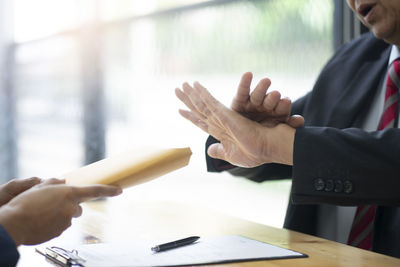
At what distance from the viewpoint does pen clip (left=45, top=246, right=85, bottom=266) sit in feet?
2.98

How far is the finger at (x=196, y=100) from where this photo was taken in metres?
1.22

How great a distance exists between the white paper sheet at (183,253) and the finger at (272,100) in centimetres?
29

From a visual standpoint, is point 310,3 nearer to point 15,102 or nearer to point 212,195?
point 212,195

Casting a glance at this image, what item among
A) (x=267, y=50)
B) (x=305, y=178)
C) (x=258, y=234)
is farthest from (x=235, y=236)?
(x=267, y=50)

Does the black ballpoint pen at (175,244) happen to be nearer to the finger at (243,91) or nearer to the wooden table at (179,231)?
the wooden table at (179,231)

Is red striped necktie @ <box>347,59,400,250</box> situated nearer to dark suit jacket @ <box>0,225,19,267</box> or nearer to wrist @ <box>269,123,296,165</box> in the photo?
wrist @ <box>269,123,296,165</box>

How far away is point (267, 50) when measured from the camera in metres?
2.20

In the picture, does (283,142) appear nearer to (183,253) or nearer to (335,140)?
(335,140)

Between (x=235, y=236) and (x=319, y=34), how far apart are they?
131cm

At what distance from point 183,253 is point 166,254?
0.03 meters

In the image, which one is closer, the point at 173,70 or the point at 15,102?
the point at 15,102

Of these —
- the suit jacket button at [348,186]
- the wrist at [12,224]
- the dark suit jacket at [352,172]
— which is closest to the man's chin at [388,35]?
the dark suit jacket at [352,172]

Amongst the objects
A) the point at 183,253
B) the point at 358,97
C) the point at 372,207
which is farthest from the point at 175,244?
the point at 358,97

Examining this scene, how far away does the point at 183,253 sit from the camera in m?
0.98
